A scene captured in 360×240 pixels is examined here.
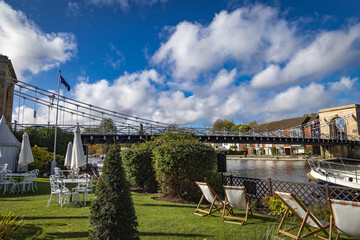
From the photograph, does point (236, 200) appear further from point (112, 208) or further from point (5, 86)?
point (5, 86)

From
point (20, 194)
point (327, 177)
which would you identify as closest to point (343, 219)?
point (327, 177)

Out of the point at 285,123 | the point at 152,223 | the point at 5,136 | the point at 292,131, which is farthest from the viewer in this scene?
the point at 285,123

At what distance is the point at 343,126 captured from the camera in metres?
42.8

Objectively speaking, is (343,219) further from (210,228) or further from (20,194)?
(20,194)

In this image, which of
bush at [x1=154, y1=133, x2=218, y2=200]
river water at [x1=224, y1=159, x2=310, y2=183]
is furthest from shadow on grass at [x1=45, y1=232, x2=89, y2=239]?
river water at [x1=224, y1=159, x2=310, y2=183]

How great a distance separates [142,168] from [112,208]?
6775mm

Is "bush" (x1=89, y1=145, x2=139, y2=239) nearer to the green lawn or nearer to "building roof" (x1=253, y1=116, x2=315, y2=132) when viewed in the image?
the green lawn

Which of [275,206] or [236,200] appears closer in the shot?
[236,200]

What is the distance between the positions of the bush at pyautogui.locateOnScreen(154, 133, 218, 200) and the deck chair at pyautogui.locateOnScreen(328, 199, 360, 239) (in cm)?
427

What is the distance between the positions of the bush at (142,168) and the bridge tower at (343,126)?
39.8 metres

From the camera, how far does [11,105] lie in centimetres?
2323

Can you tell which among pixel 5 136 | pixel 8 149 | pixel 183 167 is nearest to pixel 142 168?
pixel 183 167

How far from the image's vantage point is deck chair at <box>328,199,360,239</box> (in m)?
3.40

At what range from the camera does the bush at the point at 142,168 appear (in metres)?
9.52
